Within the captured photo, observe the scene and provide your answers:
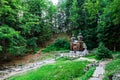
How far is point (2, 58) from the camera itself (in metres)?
23.9

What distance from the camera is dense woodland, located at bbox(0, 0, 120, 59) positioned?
72.5ft

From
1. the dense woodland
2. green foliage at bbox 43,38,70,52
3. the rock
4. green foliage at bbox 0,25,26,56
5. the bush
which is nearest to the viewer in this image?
the rock

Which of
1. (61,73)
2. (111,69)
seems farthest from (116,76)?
(61,73)

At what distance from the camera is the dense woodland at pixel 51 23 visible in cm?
2211

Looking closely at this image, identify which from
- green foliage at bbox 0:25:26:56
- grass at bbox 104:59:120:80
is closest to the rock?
grass at bbox 104:59:120:80

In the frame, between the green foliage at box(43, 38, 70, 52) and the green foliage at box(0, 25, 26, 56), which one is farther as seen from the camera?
the green foliage at box(43, 38, 70, 52)


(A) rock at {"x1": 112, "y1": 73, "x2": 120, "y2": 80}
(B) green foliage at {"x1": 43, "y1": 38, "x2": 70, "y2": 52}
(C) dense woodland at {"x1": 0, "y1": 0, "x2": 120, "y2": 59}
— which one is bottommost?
(B) green foliage at {"x1": 43, "y1": 38, "x2": 70, "y2": 52}

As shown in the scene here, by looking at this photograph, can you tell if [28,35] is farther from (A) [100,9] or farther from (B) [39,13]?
(A) [100,9]

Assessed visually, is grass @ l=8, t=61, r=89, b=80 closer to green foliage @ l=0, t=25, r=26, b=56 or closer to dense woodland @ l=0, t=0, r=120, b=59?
green foliage @ l=0, t=25, r=26, b=56

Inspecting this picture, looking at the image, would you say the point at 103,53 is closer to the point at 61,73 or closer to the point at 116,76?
the point at 61,73

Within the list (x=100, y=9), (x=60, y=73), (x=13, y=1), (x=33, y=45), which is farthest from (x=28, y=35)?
(x=60, y=73)

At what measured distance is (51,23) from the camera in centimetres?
3691

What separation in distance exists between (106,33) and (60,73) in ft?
48.4

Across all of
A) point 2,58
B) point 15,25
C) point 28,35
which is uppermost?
point 15,25
